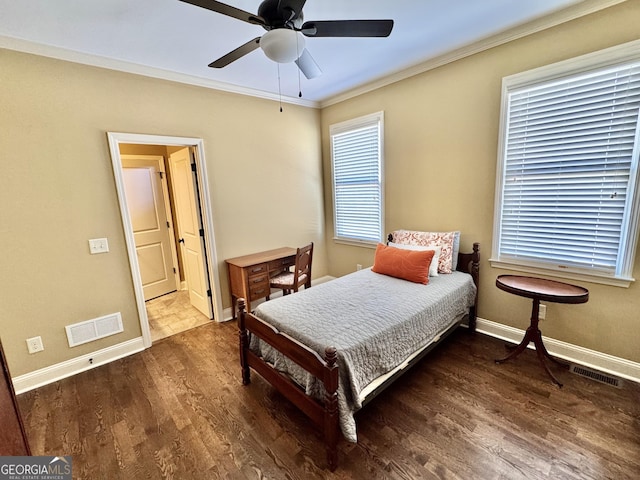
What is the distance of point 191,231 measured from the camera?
3.60 meters

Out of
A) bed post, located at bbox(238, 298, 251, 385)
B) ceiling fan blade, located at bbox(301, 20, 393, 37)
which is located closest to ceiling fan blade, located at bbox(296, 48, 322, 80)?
ceiling fan blade, located at bbox(301, 20, 393, 37)

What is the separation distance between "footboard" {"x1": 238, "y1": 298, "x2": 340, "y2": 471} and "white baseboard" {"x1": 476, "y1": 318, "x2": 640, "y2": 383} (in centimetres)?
209

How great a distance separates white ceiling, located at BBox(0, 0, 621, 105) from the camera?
1.92 metres

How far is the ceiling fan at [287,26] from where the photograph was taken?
1451mm

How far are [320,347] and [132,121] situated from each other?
2.74 metres

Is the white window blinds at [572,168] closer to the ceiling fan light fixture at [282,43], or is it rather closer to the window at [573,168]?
the window at [573,168]

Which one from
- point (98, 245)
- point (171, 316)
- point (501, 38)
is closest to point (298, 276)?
point (171, 316)

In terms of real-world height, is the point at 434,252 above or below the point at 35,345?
above

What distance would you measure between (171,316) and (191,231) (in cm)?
117

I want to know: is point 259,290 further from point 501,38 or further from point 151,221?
point 501,38

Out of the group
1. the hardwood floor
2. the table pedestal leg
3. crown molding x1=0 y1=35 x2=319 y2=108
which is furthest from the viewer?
the table pedestal leg

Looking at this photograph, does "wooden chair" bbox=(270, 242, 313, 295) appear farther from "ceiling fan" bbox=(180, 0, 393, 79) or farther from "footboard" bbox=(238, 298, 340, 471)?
"ceiling fan" bbox=(180, 0, 393, 79)

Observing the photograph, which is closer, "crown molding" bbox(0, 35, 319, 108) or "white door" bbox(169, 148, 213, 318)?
"crown molding" bbox(0, 35, 319, 108)

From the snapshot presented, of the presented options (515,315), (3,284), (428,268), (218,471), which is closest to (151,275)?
(3,284)
